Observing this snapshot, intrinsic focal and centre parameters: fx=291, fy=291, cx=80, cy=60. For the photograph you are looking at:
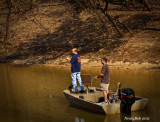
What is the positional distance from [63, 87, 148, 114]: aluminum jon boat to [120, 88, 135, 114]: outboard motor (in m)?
0.04

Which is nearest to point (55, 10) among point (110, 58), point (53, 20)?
point (53, 20)

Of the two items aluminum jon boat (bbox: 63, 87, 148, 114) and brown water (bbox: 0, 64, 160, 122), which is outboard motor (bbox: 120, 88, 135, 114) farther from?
brown water (bbox: 0, 64, 160, 122)

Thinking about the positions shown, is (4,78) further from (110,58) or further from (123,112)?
(123,112)

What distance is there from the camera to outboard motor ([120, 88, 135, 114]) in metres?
10.2

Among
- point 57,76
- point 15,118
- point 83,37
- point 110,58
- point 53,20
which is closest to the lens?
point 15,118

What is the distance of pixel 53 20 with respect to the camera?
33250 mm

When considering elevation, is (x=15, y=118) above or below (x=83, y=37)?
below

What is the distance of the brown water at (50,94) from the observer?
10.8 meters

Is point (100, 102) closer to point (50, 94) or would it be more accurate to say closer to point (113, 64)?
point (50, 94)

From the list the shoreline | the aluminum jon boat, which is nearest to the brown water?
the aluminum jon boat

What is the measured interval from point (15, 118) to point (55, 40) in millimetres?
17865

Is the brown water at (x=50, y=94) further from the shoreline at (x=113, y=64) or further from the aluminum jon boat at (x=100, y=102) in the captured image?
the shoreline at (x=113, y=64)

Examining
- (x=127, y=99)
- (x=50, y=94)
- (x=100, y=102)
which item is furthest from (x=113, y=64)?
(x=127, y=99)

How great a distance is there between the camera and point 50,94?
14.2 metres
